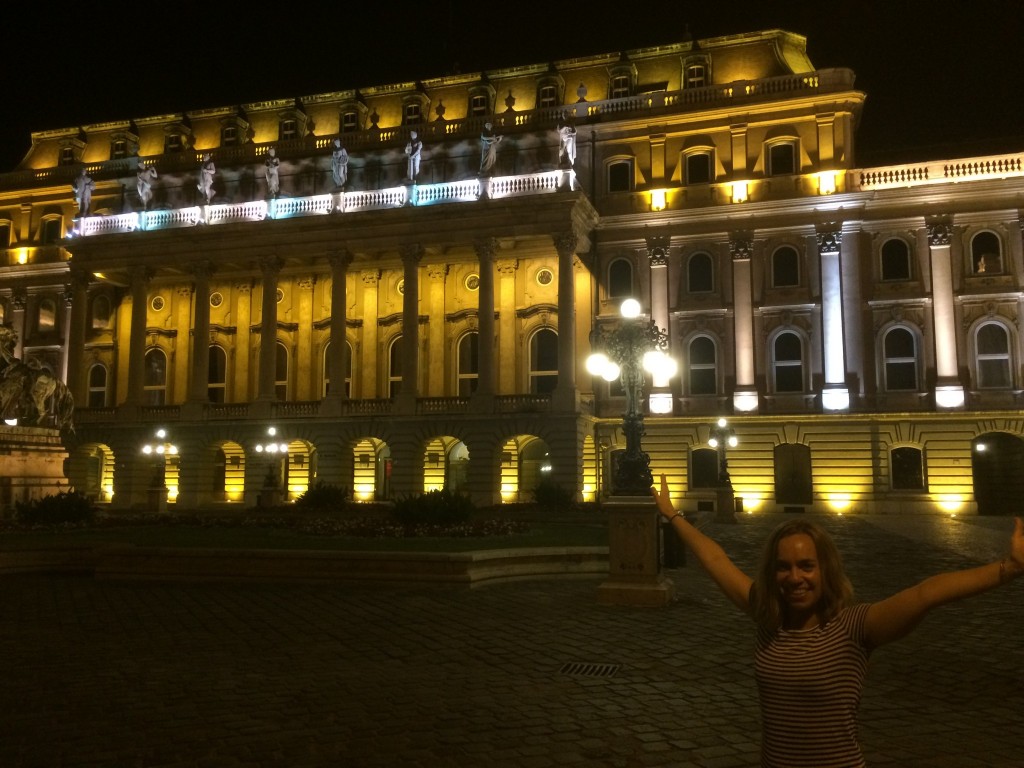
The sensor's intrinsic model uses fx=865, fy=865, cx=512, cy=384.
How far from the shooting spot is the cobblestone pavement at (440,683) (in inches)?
245

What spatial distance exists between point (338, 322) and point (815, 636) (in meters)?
39.9

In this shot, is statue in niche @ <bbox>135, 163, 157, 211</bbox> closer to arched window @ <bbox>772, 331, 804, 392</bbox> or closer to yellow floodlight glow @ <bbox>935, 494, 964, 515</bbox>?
arched window @ <bbox>772, 331, 804, 392</bbox>

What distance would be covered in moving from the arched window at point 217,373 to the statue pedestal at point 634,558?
3928 cm

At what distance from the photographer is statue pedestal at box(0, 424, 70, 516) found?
20750 mm

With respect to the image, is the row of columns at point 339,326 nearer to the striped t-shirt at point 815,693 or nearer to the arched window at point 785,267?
the arched window at point 785,267

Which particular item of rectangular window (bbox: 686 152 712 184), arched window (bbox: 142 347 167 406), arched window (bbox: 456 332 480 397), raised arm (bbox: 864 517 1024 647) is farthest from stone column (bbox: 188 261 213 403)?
raised arm (bbox: 864 517 1024 647)

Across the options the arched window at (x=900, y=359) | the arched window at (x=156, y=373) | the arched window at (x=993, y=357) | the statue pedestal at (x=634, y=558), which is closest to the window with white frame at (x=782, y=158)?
the arched window at (x=900, y=359)

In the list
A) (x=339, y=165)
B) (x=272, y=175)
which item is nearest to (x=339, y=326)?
(x=339, y=165)

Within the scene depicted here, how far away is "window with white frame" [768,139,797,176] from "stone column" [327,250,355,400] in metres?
20.7

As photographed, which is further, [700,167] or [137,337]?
[137,337]

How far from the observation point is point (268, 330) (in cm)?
4262

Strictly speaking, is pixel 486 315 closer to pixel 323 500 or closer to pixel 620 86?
pixel 323 500

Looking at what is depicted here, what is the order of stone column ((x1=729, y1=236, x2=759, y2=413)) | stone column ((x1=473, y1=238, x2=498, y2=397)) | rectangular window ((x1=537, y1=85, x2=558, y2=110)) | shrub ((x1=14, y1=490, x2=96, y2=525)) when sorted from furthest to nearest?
rectangular window ((x1=537, y1=85, x2=558, y2=110)) → stone column ((x1=729, y1=236, x2=759, y2=413)) → stone column ((x1=473, y1=238, x2=498, y2=397)) → shrub ((x1=14, y1=490, x2=96, y2=525))

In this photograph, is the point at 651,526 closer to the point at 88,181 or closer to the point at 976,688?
the point at 976,688
